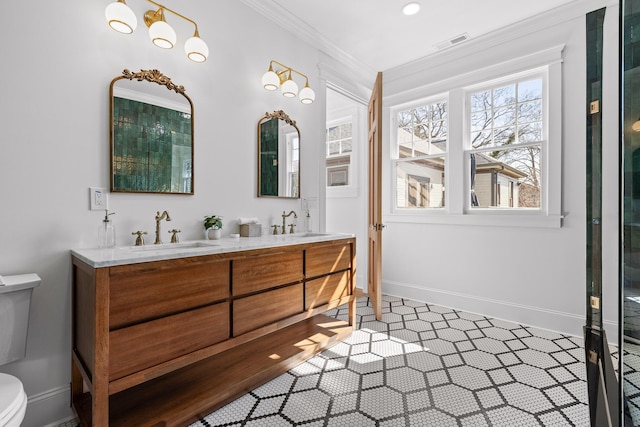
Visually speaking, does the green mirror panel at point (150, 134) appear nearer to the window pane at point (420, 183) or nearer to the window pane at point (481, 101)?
the window pane at point (420, 183)

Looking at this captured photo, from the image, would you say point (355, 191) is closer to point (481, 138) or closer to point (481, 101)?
point (481, 138)

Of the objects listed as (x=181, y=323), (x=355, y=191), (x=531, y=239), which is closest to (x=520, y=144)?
(x=531, y=239)

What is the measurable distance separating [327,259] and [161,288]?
1.23 metres

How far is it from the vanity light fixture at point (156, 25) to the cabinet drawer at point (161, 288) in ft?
4.20

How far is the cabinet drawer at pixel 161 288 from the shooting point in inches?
51.9

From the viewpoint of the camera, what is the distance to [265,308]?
1.91 metres

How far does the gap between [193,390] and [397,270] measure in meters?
2.63

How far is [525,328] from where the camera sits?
277 centimetres

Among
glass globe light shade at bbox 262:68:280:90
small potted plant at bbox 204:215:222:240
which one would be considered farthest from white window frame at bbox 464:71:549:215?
small potted plant at bbox 204:215:222:240

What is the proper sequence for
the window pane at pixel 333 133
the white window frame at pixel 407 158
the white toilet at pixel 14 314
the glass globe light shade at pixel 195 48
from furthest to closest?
the window pane at pixel 333 133
the white window frame at pixel 407 158
the glass globe light shade at pixel 195 48
the white toilet at pixel 14 314

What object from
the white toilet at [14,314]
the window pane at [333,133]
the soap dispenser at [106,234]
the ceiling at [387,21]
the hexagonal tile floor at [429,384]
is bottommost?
the hexagonal tile floor at [429,384]

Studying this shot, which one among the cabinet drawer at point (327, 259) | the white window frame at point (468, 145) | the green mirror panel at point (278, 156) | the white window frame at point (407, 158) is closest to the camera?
the cabinet drawer at point (327, 259)

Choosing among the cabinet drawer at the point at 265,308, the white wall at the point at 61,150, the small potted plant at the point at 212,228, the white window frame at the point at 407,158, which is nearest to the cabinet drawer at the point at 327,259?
the cabinet drawer at the point at 265,308

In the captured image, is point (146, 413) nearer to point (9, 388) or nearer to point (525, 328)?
point (9, 388)
